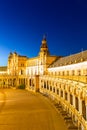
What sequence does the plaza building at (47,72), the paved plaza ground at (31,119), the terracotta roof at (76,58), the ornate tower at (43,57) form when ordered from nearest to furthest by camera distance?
1. the paved plaza ground at (31,119)
2. the plaza building at (47,72)
3. the terracotta roof at (76,58)
4. the ornate tower at (43,57)

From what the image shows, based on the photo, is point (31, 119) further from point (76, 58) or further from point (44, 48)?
point (44, 48)

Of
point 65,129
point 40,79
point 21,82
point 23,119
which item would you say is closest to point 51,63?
point 40,79

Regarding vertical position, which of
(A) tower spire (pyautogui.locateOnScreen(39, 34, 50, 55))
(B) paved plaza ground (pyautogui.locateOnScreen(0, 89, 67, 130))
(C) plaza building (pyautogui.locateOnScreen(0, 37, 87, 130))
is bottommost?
(B) paved plaza ground (pyautogui.locateOnScreen(0, 89, 67, 130))

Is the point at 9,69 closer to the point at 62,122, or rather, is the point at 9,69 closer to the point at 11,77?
the point at 11,77

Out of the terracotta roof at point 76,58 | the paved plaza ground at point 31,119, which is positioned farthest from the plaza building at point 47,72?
the paved plaza ground at point 31,119

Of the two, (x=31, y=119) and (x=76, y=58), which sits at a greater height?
(x=76, y=58)

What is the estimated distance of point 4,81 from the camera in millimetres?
110750

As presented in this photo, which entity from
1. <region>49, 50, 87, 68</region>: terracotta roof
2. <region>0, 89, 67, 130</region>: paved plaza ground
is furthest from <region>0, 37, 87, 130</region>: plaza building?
<region>0, 89, 67, 130</region>: paved plaza ground

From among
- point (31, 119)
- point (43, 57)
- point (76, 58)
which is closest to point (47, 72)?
point (43, 57)

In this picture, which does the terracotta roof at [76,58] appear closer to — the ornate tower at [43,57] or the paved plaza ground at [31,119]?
the ornate tower at [43,57]

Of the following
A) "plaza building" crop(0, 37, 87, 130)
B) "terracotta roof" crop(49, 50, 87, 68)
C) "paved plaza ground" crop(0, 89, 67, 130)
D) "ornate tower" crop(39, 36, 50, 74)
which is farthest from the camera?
"ornate tower" crop(39, 36, 50, 74)

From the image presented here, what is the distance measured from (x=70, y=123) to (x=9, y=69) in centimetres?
9554

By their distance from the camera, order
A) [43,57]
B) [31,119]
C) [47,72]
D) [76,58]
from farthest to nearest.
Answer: [43,57] → [47,72] → [76,58] → [31,119]

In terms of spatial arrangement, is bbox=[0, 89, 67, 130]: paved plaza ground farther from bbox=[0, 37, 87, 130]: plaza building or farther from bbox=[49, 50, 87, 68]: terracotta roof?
bbox=[49, 50, 87, 68]: terracotta roof
